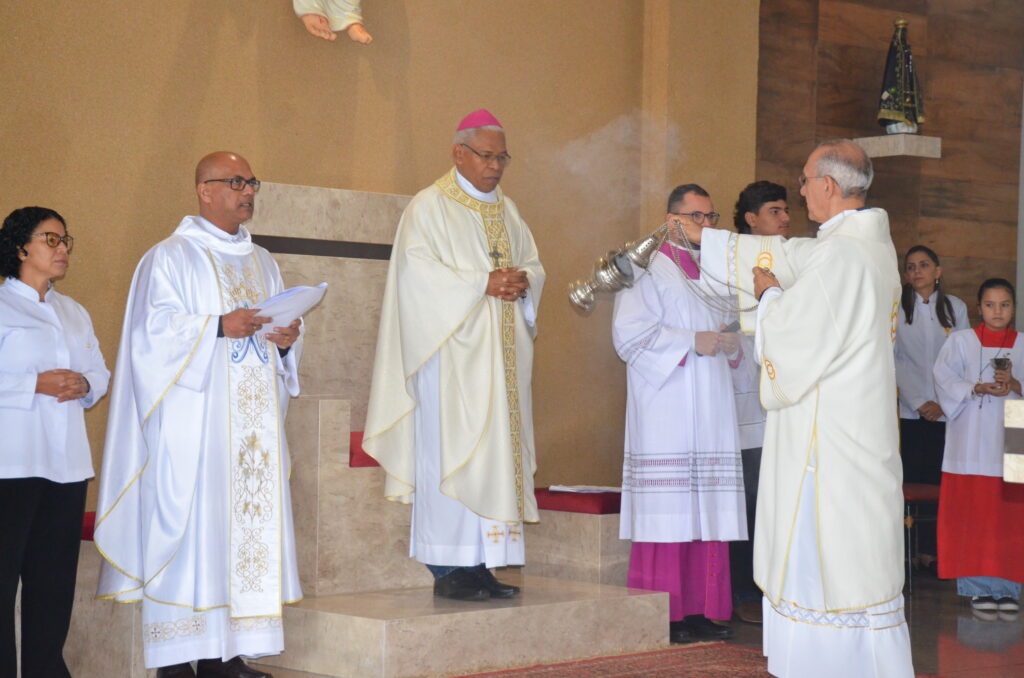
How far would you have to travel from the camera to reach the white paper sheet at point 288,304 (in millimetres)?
4879

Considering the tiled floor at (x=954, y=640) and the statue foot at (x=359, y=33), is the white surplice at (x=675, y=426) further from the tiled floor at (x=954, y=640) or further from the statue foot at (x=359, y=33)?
the statue foot at (x=359, y=33)

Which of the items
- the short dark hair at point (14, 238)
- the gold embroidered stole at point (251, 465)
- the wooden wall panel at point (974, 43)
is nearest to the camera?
the short dark hair at point (14, 238)

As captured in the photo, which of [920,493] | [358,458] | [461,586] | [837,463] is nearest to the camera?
[837,463]

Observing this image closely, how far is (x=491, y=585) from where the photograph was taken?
566 centimetres

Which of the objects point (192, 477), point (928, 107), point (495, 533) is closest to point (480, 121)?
point (495, 533)

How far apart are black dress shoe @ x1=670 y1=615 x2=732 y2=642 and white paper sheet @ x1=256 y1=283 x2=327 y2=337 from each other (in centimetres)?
231

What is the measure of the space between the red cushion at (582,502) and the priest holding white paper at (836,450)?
1890mm

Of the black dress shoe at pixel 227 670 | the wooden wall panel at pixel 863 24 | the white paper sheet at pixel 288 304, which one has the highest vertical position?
the wooden wall panel at pixel 863 24

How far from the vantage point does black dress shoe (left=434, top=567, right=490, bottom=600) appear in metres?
5.58

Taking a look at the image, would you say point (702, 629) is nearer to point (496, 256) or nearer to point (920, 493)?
point (496, 256)

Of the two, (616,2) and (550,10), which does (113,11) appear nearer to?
(550,10)

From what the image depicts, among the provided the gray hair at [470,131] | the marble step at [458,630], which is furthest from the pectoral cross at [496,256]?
the marble step at [458,630]

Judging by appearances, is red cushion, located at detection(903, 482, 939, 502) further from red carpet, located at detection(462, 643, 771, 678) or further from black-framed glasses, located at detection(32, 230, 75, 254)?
black-framed glasses, located at detection(32, 230, 75, 254)

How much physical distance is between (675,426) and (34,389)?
2815 millimetres
